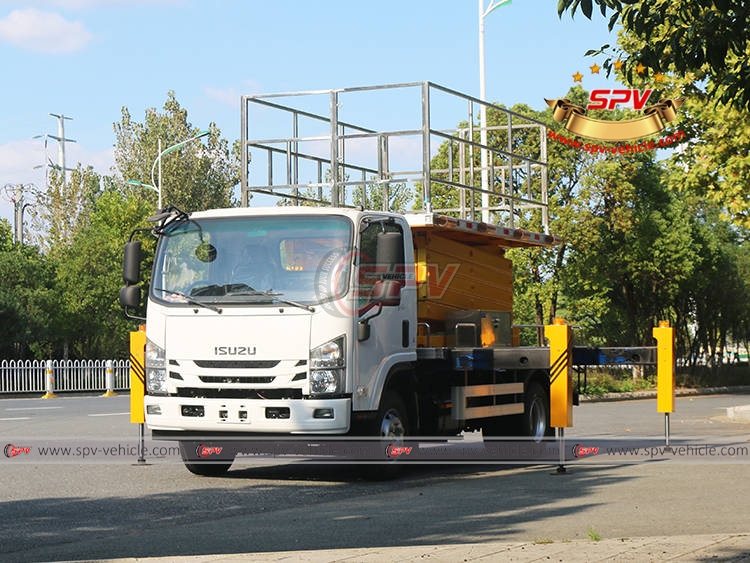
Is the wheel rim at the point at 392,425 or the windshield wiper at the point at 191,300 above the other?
the windshield wiper at the point at 191,300

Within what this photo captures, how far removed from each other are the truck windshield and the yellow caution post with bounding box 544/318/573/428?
307 cm

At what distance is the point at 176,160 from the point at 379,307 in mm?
59004

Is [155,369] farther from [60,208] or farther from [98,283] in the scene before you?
[60,208]

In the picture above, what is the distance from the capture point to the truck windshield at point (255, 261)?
451 inches

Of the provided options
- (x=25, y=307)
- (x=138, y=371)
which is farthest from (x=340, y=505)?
(x=25, y=307)

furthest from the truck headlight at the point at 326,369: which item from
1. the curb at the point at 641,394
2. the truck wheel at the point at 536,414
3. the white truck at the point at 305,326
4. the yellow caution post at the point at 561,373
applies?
the curb at the point at 641,394

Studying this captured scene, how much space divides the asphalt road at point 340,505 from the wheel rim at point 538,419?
2.94ft

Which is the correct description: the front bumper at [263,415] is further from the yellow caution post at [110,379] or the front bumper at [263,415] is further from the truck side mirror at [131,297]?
the yellow caution post at [110,379]

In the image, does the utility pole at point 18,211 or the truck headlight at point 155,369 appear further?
the utility pole at point 18,211

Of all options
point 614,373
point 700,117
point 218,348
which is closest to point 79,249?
point 614,373

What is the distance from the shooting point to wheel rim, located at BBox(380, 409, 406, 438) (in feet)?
39.1

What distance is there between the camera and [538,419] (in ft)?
50.5
